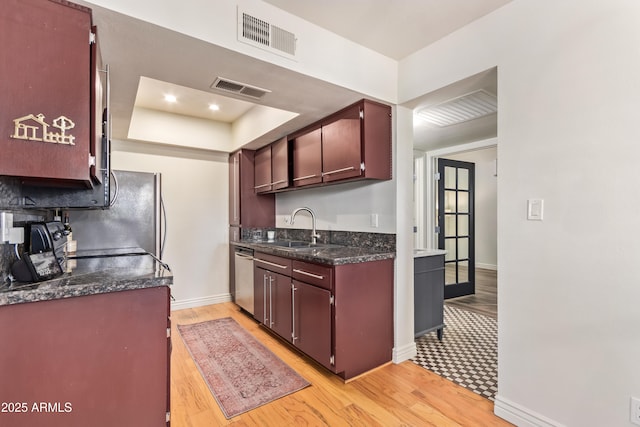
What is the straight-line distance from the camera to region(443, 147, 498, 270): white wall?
7.07 metres

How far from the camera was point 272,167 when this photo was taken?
372 cm

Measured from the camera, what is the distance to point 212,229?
4.36m

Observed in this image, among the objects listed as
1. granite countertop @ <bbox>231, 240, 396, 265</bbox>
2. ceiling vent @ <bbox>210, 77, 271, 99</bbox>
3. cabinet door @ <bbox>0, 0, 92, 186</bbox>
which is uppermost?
ceiling vent @ <bbox>210, 77, 271, 99</bbox>

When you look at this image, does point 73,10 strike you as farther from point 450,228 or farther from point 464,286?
point 464,286

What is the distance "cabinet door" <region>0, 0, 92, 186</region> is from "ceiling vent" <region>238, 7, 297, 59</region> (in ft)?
2.43

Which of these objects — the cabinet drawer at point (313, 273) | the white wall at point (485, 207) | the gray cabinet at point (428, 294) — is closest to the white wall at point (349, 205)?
the gray cabinet at point (428, 294)

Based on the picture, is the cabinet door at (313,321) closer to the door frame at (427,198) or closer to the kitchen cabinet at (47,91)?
the kitchen cabinet at (47,91)

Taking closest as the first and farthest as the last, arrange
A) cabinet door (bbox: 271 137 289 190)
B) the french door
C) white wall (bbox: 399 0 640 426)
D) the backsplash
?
1. white wall (bbox: 399 0 640 426)
2. the backsplash
3. cabinet door (bbox: 271 137 289 190)
4. the french door

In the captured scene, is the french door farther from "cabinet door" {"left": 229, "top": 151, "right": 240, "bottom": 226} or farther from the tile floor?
"cabinet door" {"left": 229, "top": 151, "right": 240, "bottom": 226}

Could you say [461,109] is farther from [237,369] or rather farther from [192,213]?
[192,213]

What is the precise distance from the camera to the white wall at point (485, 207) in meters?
7.07

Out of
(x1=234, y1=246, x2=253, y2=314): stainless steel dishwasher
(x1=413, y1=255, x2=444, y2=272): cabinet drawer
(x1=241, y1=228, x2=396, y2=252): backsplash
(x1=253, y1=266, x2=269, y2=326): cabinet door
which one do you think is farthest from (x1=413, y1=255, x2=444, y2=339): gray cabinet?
(x1=234, y1=246, x2=253, y2=314): stainless steel dishwasher

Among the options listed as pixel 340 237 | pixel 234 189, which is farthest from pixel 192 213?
pixel 340 237

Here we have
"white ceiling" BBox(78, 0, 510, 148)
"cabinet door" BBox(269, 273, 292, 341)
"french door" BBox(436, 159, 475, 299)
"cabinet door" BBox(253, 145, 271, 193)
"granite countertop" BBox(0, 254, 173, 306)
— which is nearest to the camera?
"granite countertop" BBox(0, 254, 173, 306)
